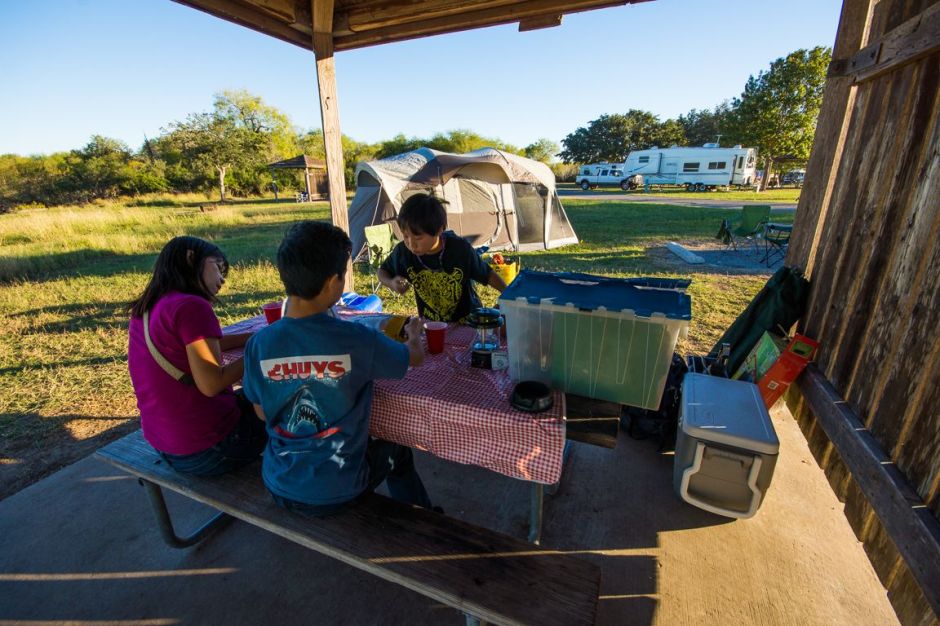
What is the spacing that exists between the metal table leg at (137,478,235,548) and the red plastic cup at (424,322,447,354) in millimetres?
1598

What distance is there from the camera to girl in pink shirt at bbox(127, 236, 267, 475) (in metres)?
1.65

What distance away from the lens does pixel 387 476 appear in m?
2.04

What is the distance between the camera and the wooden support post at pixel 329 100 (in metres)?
3.53


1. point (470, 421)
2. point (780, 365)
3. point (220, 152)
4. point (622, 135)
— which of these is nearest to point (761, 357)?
point (780, 365)

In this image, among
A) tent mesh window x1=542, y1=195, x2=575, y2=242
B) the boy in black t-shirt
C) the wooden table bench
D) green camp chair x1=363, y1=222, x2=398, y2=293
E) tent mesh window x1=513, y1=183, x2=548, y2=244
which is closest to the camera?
the wooden table bench

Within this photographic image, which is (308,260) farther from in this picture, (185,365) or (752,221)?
(752,221)

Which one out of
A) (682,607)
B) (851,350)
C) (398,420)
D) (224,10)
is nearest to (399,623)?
(398,420)

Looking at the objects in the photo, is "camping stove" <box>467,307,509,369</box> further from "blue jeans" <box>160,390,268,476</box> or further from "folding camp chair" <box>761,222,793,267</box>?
"folding camp chair" <box>761,222,793,267</box>

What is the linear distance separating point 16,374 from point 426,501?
4956 millimetres

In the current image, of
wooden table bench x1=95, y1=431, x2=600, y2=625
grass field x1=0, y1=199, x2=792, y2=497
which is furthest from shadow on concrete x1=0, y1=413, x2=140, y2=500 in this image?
wooden table bench x1=95, y1=431, x2=600, y2=625

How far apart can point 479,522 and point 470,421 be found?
1102 millimetres

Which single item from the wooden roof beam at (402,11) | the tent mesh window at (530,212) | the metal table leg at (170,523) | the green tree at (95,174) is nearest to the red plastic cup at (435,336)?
the metal table leg at (170,523)

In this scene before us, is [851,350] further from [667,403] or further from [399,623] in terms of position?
[399,623]

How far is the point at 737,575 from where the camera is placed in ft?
6.82
